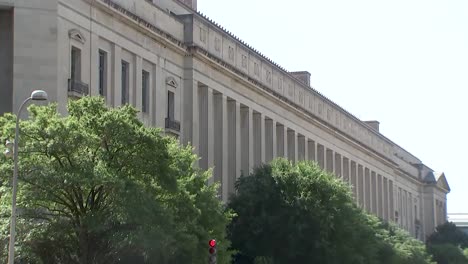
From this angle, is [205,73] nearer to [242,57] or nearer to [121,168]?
[242,57]

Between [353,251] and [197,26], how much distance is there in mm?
17951

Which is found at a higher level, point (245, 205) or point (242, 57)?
point (242, 57)

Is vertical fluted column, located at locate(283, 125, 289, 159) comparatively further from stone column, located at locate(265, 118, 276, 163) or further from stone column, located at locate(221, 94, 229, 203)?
stone column, located at locate(221, 94, 229, 203)

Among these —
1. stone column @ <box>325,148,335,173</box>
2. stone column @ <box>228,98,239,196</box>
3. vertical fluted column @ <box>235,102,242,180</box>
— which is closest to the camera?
stone column @ <box>228,98,239,196</box>

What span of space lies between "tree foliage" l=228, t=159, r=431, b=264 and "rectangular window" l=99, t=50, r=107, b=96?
13339mm

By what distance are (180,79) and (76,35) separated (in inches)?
569

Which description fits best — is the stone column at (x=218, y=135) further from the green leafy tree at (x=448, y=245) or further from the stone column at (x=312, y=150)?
the green leafy tree at (x=448, y=245)

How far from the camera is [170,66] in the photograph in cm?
6712

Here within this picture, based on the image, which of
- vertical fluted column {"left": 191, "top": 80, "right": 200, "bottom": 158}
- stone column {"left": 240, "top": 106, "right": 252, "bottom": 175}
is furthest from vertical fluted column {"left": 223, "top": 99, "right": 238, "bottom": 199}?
vertical fluted column {"left": 191, "top": 80, "right": 200, "bottom": 158}

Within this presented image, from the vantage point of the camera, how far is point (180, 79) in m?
68.7

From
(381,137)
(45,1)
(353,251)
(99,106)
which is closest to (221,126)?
(353,251)

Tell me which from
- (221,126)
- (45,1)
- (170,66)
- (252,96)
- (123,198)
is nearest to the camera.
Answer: (123,198)

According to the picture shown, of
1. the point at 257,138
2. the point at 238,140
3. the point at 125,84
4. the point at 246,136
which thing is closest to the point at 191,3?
the point at 246,136

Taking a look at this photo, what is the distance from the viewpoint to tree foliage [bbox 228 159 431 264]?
2569 inches
